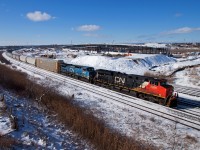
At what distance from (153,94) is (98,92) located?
22.9 ft

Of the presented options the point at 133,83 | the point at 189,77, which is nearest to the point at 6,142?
the point at 133,83

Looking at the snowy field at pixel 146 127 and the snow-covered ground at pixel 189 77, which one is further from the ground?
the snow-covered ground at pixel 189 77

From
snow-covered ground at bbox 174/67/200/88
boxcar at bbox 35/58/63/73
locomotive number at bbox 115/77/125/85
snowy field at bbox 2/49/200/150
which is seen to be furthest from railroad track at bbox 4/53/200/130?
boxcar at bbox 35/58/63/73

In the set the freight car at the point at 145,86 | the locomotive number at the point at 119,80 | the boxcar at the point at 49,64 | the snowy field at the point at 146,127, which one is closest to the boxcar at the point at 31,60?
the boxcar at the point at 49,64

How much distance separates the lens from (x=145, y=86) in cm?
2219

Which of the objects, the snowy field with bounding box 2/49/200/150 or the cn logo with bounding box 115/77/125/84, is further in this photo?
the cn logo with bounding box 115/77/125/84

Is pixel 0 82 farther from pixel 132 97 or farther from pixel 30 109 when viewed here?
pixel 132 97

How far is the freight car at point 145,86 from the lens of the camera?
804 inches

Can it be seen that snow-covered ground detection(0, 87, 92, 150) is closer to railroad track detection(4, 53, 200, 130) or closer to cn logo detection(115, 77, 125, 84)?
railroad track detection(4, 53, 200, 130)

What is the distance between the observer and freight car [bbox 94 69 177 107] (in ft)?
67.0

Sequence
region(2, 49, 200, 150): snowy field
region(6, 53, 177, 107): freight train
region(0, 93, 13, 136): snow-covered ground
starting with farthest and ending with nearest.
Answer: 1. region(6, 53, 177, 107): freight train
2. region(2, 49, 200, 150): snowy field
3. region(0, 93, 13, 136): snow-covered ground

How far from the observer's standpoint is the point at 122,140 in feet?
40.5

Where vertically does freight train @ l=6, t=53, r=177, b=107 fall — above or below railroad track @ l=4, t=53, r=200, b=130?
above

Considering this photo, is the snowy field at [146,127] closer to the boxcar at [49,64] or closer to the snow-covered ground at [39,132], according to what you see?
the snow-covered ground at [39,132]
